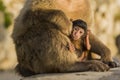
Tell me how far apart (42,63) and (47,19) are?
1.78ft

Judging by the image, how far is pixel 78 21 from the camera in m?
6.20

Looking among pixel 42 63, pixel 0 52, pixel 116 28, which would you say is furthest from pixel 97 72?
pixel 116 28

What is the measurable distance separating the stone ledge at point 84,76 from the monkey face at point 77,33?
50 cm

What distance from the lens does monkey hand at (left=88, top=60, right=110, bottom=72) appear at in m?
5.91

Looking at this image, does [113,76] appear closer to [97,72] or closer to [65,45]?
[97,72]

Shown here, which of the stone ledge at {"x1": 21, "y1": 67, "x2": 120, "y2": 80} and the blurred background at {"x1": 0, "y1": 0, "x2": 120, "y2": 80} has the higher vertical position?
the blurred background at {"x1": 0, "y1": 0, "x2": 120, "y2": 80}

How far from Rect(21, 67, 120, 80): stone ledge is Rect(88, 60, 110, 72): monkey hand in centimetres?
9

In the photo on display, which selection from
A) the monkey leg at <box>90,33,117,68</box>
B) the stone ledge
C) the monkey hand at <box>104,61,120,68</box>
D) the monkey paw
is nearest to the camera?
the stone ledge

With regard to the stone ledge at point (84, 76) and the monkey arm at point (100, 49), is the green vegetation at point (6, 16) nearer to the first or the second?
the monkey arm at point (100, 49)

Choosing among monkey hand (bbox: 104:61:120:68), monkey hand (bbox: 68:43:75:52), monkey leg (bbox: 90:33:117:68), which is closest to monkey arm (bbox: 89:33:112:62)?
monkey leg (bbox: 90:33:117:68)

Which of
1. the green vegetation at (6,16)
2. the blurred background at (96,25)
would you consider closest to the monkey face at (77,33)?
the blurred background at (96,25)

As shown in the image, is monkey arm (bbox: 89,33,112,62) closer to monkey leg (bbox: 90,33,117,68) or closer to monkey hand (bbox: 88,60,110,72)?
monkey leg (bbox: 90,33,117,68)

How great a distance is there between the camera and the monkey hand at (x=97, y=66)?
591 centimetres

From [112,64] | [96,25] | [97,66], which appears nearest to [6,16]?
[96,25]
